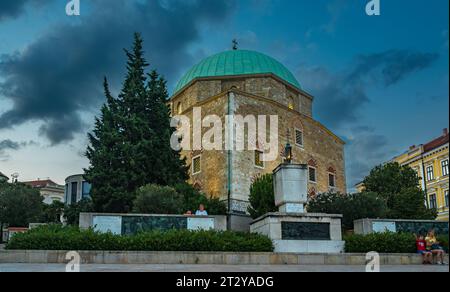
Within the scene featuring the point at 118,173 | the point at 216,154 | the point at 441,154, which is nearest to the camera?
the point at 118,173

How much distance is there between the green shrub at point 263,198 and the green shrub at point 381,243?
22.0 feet

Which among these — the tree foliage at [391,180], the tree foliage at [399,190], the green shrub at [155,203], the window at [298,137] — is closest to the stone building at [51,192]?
the window at [298,137]

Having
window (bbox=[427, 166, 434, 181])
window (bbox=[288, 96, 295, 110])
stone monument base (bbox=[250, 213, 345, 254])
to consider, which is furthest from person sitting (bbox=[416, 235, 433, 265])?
window (bbox=[427, 166, 434, 181])

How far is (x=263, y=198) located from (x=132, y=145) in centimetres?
621

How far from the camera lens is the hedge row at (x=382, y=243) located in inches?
484

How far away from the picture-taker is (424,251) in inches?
461

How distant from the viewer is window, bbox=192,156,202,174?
95.9 ft

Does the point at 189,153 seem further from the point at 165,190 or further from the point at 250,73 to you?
the point at 165,190

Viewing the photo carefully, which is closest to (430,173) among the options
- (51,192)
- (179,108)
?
(179,108)

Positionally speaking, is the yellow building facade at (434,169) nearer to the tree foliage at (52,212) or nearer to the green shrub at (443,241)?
the green shrub at (443,241)

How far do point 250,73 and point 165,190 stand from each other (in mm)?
16464

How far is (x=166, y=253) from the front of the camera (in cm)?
1094
